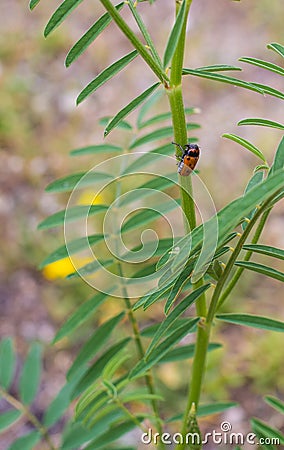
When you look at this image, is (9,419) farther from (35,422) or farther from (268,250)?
(268,250)

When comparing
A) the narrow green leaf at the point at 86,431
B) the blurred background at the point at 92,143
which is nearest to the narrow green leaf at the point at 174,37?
the narrow green leaf at the point at 86,431

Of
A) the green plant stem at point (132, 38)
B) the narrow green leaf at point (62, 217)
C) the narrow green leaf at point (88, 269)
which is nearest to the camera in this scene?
the green plant stem at point (132, 38)

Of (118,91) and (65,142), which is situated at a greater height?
(118,91)

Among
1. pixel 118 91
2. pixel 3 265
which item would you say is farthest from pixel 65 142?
pixel 3 265

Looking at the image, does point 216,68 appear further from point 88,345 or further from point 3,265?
point 3,265

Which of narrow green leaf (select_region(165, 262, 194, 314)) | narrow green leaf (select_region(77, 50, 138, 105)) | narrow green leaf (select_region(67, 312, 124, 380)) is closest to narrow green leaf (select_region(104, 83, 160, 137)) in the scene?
narrow green leaf (select_region(77, 50, 138, 105))

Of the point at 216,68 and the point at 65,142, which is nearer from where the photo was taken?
the point at 216,68

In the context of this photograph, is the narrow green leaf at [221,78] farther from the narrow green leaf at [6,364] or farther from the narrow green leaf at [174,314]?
the narrow green leaf at [6,364]

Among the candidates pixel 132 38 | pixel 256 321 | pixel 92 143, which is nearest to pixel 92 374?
pixel 256 321
